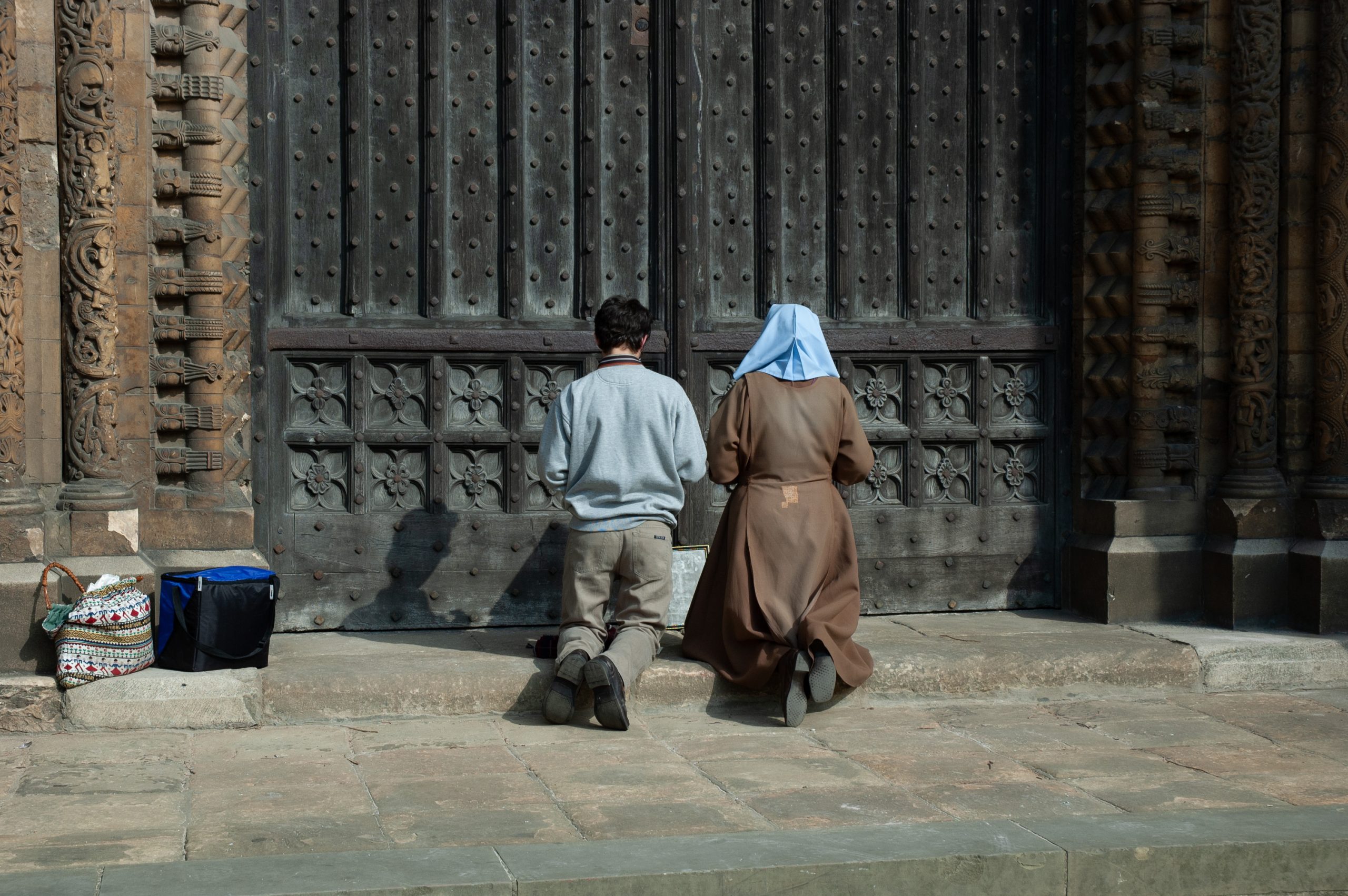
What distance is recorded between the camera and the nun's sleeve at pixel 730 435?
634cm

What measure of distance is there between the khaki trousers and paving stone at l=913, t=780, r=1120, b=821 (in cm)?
159

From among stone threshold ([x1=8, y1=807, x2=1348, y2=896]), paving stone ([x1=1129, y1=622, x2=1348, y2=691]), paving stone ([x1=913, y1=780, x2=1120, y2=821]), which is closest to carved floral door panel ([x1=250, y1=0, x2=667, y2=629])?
paving stone ([x1=913, y1=780, x2=1120, y2=821])

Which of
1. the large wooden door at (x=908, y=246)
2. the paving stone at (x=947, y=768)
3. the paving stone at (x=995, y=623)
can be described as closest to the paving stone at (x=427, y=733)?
the paving stone at (x=947, y=768)

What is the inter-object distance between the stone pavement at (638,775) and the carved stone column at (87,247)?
46.5 inches

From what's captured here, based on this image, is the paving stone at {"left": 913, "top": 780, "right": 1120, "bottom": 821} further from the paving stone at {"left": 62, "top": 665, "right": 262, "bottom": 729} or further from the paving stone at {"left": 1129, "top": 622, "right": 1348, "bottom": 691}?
the paving stone at {"left": 62, "top": 665, "right": 262, "bottom": 729}

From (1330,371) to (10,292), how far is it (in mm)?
5981

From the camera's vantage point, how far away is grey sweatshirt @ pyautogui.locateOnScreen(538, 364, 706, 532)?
6203mm

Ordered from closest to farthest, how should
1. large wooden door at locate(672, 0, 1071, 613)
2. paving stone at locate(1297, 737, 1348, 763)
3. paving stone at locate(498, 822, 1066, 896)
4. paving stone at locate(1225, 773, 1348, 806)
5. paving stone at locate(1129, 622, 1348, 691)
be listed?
paving stone at locate(498, 822, 1066, 896) < paving stone at locate(1225, 773, 1348, 806) < paving stone at locate(1297, 737, 1348, 763) < paving stone at locate(1129, 622, 1348, 691) < large wooden door at locate(672, 0, 1071, 613)

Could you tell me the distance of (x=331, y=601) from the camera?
23.7ft

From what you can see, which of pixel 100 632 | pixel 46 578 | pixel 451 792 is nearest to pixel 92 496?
pixel 46 578

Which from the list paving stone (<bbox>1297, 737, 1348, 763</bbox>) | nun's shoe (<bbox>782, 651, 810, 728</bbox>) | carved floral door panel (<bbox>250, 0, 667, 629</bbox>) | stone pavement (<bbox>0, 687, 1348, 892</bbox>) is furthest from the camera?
carved floral door panel (<bbox>250, 0, 667, 629</bbox>)

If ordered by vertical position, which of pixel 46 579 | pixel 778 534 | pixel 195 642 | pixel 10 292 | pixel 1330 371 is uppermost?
pixel 10 292

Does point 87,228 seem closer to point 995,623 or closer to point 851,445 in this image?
point 851,445

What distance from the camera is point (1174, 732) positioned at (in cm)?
595
